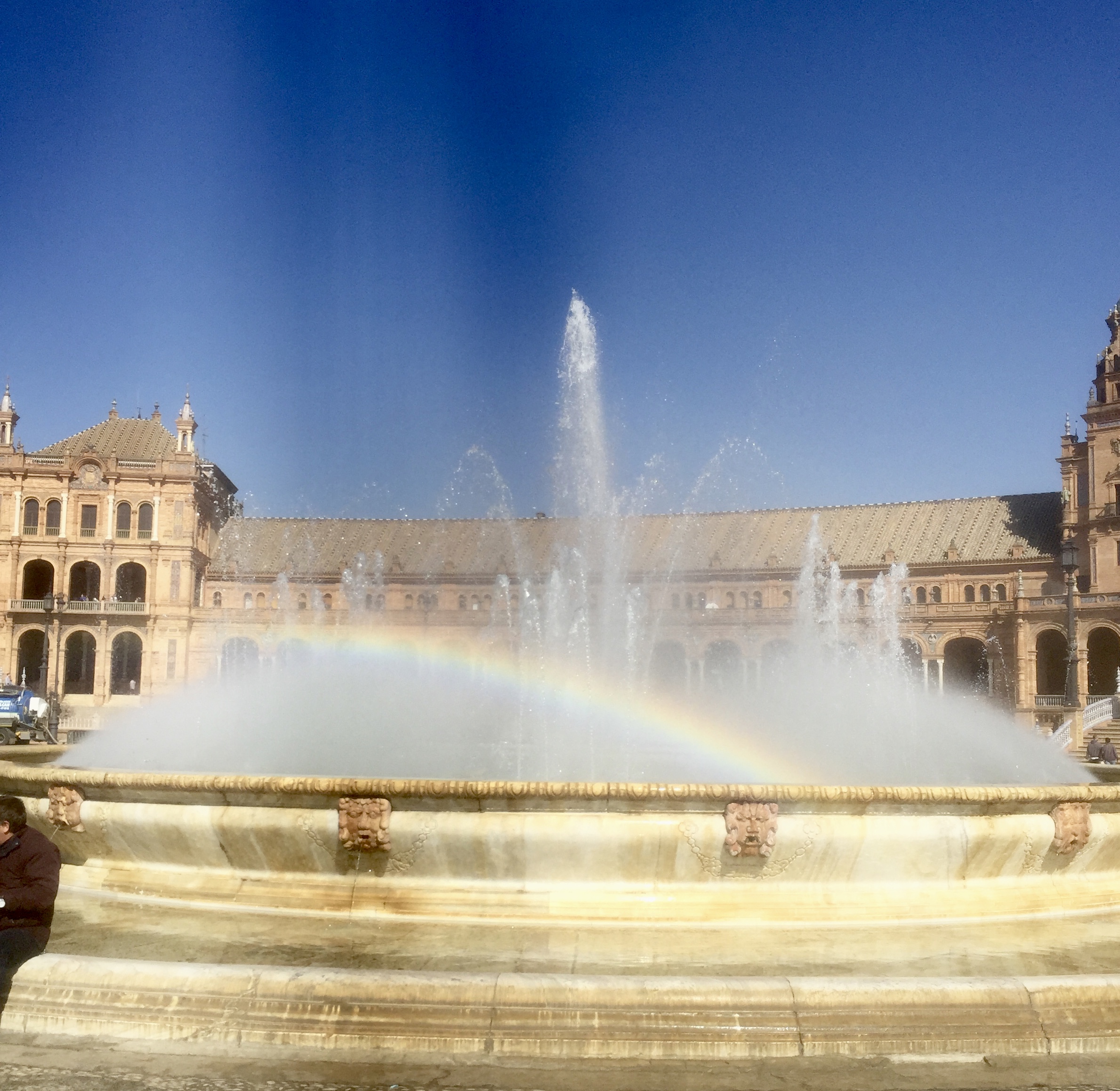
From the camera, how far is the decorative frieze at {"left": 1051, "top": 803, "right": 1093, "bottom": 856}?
20.5 ft

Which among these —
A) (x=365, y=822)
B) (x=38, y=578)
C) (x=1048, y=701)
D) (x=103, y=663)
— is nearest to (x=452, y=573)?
(x=103, y=663)

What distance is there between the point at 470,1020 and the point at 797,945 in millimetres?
1979

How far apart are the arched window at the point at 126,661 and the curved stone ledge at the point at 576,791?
173ft

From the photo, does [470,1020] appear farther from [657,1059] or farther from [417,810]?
[417,810]

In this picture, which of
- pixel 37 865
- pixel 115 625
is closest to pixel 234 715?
pixel 37 865

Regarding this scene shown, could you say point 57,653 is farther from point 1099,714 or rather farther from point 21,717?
point 1099,714

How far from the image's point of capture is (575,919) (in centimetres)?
585

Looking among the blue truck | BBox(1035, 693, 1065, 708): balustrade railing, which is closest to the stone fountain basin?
the blue truck

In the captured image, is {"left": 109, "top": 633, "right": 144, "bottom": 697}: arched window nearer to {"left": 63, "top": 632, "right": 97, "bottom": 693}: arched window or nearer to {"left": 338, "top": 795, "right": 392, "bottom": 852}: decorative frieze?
{"left": 63, "top": 632, "right": 97, "bottom": 693}: arched window

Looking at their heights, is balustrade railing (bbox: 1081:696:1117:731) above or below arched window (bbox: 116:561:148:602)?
below

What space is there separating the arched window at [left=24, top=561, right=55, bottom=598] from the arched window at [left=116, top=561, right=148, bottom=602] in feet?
10.8

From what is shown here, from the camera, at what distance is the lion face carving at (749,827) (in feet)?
19.2

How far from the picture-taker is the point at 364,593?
60.6 meters

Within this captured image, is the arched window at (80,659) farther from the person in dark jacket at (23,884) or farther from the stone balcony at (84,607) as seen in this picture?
the person in dark jacket at (23,884)
